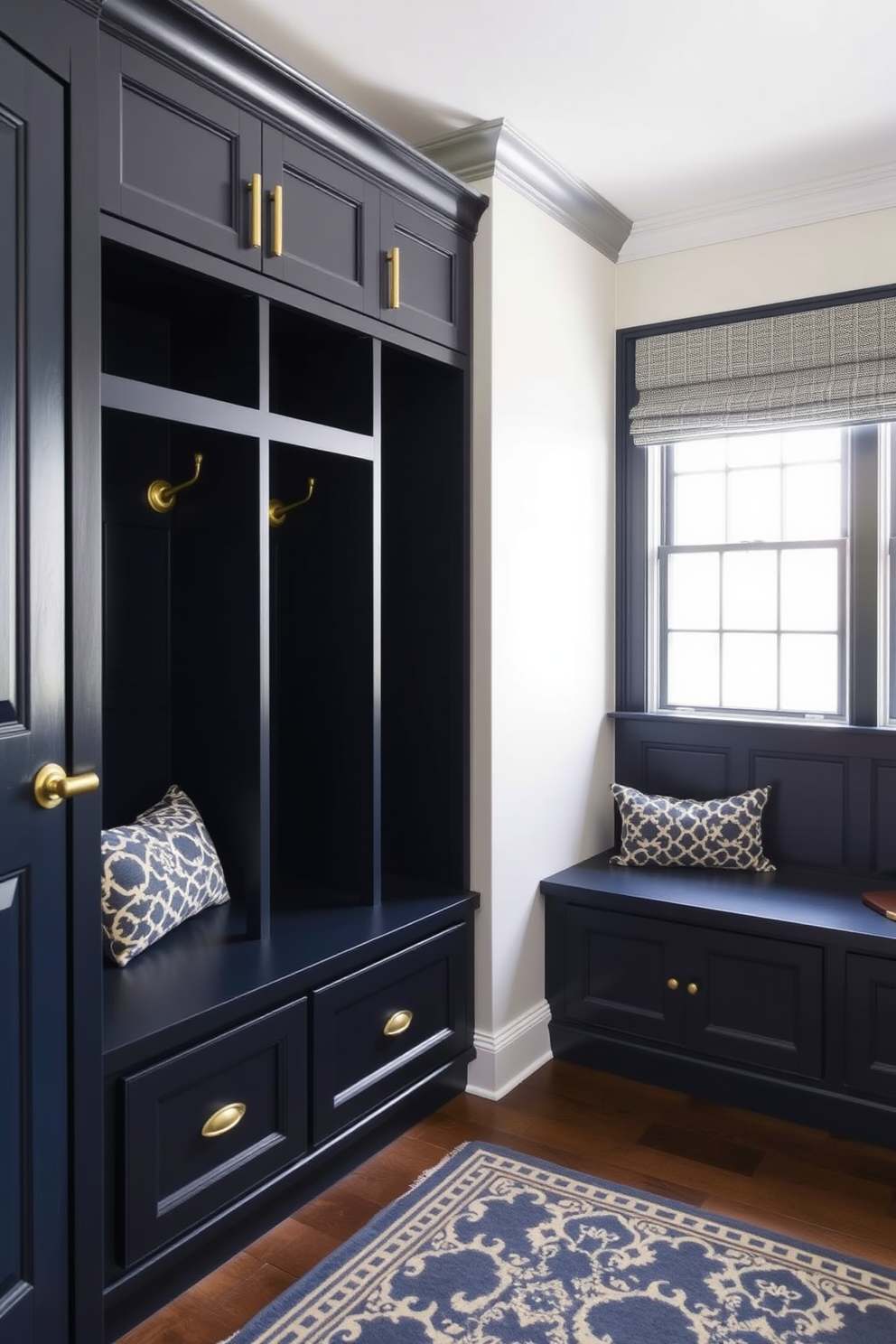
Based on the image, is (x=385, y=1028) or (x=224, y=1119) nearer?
(x=224, y=1119)

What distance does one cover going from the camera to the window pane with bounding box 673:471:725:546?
11.8 feet

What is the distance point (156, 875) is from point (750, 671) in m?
2.13

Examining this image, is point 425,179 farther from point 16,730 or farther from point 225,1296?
point 225,1296

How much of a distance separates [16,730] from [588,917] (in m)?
1.98

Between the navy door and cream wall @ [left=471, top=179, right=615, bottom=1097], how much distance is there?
4.68 ft

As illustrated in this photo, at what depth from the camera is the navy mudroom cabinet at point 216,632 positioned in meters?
1.69

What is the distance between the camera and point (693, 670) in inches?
144

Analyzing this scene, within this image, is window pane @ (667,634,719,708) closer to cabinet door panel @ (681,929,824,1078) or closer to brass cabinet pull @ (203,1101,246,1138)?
cabinet door panel @ (681,929,824,1078)

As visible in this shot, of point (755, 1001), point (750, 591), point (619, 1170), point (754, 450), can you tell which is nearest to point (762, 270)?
point (754, 450)

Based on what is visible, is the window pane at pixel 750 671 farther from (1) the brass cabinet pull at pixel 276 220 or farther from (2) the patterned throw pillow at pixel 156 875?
(1) the brass cabinet pull at pixel 276 220

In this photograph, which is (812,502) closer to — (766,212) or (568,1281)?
(766,212)

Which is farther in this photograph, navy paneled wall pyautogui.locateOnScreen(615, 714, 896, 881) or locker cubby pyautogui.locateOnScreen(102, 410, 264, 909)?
navy paneled wall pyautogui.locateOnScreen(615, 714, 896, 881)

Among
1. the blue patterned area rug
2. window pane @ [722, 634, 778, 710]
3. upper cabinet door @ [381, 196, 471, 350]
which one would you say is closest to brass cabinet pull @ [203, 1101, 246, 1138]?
the blue patterned area rug

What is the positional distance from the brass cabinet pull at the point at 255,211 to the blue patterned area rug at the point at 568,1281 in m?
2.17
